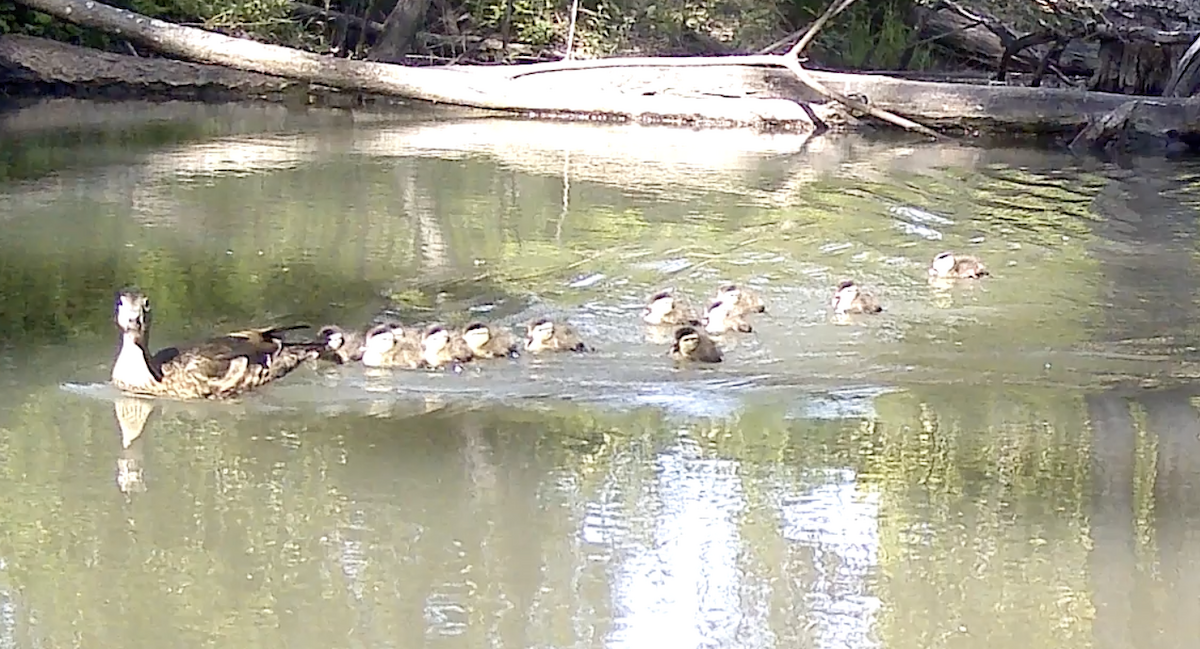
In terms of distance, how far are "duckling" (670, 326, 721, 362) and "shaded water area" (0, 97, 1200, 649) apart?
0.25 ft

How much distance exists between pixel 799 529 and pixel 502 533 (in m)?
0.92

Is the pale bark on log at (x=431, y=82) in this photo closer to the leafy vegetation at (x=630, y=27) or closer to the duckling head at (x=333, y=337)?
the leafy vegetation at (x=630, y=27)

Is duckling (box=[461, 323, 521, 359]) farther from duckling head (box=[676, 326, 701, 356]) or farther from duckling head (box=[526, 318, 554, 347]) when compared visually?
duckling head (box=[676, 326, 701, 356])

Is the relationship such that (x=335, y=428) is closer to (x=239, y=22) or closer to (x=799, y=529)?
(x=799, y=529)

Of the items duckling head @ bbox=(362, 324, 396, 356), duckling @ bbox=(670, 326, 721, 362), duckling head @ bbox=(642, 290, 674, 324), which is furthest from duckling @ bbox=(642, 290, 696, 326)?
duckling head @ bbox=(362, 324, 396, 356)

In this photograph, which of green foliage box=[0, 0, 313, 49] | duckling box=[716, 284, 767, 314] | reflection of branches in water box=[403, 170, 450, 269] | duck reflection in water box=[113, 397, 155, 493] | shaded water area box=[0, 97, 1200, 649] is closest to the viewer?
shaded water area box=[0, 97, 1200, 649]


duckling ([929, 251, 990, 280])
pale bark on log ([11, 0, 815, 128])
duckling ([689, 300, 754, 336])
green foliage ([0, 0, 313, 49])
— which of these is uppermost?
green foliage ([0, 0, 313, 49])

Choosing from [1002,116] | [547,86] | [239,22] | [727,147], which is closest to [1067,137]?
[1002,116]

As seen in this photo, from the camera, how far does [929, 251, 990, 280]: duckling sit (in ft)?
29.6

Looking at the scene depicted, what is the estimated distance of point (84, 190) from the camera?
11.4 m

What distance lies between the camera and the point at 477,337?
277 inches

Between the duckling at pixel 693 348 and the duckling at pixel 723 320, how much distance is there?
0.45m

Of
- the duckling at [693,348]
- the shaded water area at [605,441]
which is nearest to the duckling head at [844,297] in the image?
the shaded water area at [605,441]

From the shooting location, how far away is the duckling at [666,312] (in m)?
7.75
